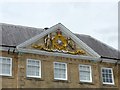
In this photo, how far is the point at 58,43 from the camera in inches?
1277

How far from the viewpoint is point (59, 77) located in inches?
1252

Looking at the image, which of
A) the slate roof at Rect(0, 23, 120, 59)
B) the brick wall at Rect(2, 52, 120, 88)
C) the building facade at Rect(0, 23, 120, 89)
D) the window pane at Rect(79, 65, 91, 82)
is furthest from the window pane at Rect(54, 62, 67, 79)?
the slate roof at Rect(0, 23, 120, 59)

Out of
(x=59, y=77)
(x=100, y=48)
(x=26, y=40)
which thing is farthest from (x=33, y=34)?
(x=100, y=48)

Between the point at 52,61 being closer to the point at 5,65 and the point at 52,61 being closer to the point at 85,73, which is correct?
the point at 85,73

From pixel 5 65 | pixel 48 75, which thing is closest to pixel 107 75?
pixel 48 75

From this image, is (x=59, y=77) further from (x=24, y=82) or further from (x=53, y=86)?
(x=24, y=82)

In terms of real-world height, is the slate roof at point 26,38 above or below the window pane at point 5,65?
above

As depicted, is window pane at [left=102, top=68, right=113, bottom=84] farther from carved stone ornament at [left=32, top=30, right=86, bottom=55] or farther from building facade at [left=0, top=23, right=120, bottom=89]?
carved stone ornament at [left=32, top=30, right=86, bottom=55]

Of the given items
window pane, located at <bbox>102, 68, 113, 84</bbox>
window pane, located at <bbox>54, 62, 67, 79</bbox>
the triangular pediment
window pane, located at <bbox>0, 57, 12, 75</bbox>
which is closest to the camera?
window pane, located at <bbox>0, 57, 12, 75</bbox>

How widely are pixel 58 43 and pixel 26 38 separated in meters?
2.92

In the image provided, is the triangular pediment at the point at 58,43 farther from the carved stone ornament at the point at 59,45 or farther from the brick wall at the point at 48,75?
the brick wall at the point at 48,75

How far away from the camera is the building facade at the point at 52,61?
3009 centimetres

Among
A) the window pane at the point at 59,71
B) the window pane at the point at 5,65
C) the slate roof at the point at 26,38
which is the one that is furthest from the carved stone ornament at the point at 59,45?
the window pane at the point at 5,65

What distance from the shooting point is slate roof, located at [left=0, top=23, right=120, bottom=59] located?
31.5 m
